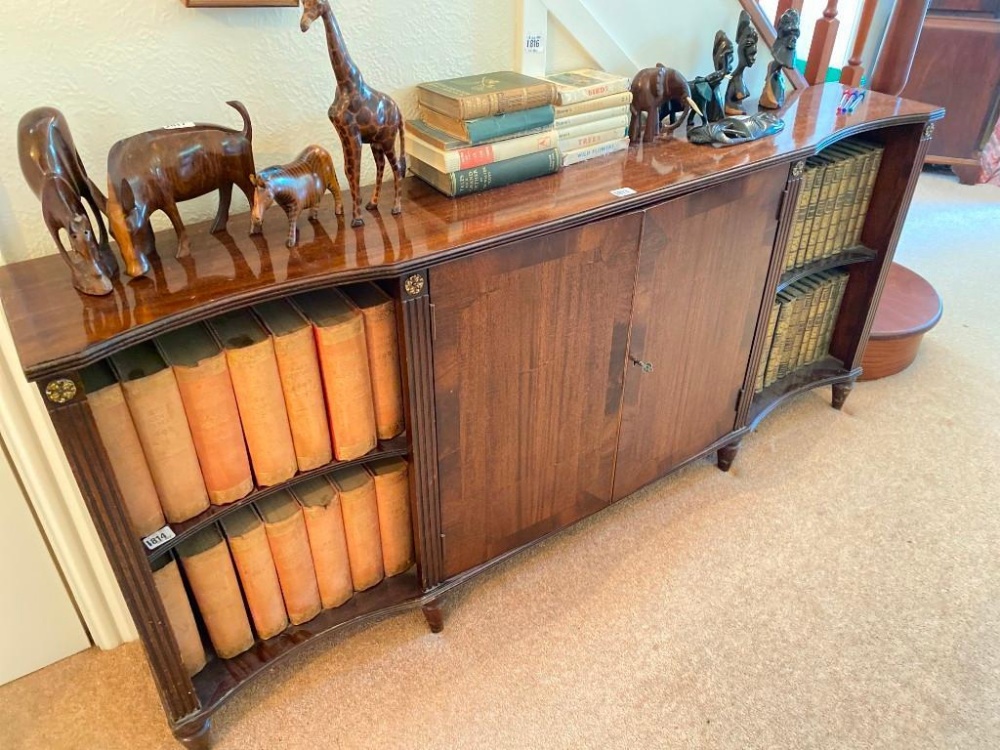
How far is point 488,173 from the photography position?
1.34 meters

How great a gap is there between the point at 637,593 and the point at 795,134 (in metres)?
1.07

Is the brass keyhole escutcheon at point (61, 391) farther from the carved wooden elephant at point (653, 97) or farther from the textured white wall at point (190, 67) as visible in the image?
the carved wooden elephant at point (653, 97)

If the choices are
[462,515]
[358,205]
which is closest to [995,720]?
[462,515]

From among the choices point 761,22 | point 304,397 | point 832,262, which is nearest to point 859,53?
point 761,22

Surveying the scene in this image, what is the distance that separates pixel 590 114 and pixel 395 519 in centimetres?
88

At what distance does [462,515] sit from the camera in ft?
4.76

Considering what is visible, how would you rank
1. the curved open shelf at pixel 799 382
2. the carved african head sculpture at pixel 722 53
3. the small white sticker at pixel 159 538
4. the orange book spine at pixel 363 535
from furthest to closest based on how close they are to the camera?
the curved open shelf at pixel 799 382 → the carved african head sculpture at pixel 722 53 → the orange book spine at pixel 363 535 → the small white sticker at pixel 159 538

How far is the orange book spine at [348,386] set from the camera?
1202mm

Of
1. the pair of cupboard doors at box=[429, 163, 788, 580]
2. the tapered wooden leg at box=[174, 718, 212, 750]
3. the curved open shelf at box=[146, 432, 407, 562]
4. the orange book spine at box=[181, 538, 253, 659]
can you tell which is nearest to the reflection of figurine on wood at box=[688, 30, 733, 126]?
the pair of cupboard doors at box=[429, 163, 788, 580]

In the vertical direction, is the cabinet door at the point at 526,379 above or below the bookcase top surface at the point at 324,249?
below

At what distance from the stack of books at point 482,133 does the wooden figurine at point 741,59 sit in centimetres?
55

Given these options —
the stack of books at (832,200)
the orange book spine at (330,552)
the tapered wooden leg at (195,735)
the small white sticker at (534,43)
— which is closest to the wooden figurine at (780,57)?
the stack of books at (832,200)

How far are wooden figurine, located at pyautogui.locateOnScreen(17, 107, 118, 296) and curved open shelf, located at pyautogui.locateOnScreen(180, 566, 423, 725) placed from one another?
733mm

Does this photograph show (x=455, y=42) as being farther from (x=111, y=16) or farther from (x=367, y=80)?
(x=111, y=16)
